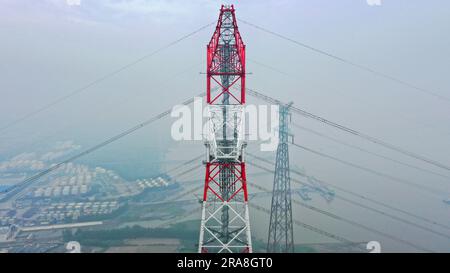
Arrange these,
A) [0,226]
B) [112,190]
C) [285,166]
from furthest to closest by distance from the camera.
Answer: [112,190]
[0,226]
[285,166]

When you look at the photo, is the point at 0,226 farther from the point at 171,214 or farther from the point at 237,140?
the point at 237,140

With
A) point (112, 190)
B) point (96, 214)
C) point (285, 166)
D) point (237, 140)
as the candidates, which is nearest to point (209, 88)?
point (237, 140)

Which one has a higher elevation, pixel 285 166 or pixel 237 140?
pixel 285 166

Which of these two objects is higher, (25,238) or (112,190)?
(112,190)

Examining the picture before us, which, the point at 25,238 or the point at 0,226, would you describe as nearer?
the point at 25,238
